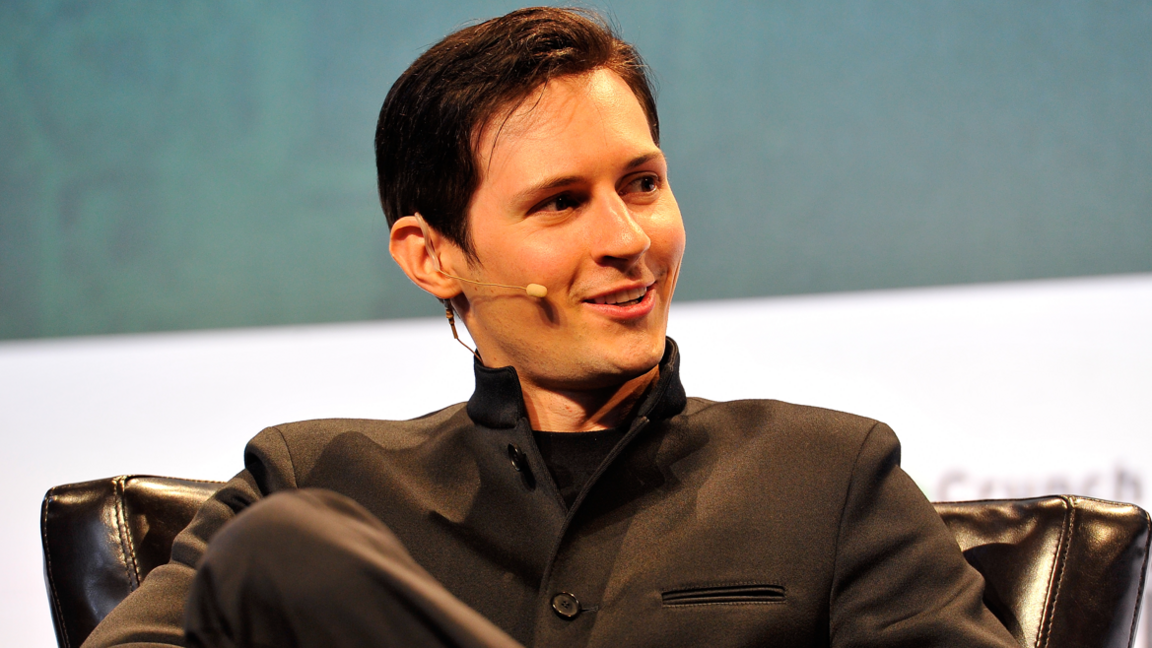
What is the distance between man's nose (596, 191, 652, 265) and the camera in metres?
1.08

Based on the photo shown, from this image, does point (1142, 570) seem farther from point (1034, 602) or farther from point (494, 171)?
point (494, 171)

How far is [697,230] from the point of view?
8.00ft

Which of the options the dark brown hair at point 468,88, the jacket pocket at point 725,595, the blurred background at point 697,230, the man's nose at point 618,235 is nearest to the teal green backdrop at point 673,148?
the blurred background at point 697,230

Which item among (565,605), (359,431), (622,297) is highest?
(622,297)

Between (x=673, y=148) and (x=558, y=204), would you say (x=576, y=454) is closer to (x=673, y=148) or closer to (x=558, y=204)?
(x=558, y=204)

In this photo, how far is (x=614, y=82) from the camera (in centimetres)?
118

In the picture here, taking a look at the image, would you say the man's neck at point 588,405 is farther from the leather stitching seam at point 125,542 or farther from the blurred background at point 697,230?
the blurred background at point 697,230

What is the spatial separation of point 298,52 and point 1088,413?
81.7 inches

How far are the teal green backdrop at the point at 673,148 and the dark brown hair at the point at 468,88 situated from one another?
1.08 metres

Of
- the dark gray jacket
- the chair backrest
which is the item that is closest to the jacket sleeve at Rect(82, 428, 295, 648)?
the dark gray jacket

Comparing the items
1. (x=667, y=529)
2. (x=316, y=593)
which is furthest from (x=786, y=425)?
(x=316, y=593)

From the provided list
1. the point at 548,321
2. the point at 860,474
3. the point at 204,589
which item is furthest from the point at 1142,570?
the point at 204,589

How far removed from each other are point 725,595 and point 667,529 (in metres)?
0.10

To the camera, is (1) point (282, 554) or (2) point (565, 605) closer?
(1) point (282, 554)
